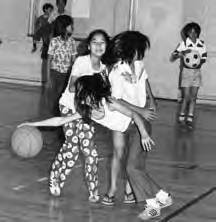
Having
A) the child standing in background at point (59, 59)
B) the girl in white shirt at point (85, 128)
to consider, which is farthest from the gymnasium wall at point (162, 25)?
the girl in white shirt at point (85, 128)

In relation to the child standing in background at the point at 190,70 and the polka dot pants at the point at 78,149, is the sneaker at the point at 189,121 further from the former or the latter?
the polka dot pants at the point at 78,149

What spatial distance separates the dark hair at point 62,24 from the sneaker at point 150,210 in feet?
17.0

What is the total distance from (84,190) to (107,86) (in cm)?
142

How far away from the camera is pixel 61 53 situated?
38.3 feet

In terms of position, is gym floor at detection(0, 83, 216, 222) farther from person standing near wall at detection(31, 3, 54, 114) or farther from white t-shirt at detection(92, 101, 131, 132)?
person standing near wall at detection(31, 3, 54, 114)

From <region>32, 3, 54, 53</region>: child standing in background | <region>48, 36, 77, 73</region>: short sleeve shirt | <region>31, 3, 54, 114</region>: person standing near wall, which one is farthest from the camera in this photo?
<region>32, 3, 54, 53</region>: child standing in background

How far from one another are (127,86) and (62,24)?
188 inches

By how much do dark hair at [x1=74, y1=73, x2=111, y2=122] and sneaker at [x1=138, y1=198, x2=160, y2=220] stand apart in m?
0.96

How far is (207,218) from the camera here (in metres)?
6.75

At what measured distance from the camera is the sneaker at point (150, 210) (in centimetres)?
652

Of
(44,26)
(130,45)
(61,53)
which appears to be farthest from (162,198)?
(44,26)

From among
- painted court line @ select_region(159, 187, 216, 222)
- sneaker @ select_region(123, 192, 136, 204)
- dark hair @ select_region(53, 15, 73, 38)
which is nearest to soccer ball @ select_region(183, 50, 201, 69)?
dark hair @ select_region(53, 15, 73, 38)

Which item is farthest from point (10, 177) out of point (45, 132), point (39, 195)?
point (45, 132)

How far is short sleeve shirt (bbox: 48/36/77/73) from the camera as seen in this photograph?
38.2 feet
